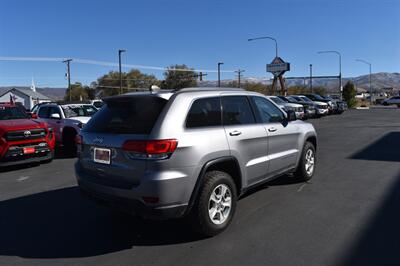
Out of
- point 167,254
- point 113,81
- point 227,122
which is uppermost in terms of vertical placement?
point 113,81

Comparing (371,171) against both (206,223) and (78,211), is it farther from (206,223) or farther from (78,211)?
(78,211)

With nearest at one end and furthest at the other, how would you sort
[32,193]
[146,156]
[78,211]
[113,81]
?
[146,156] → [78,211] → [32,193] → [113,81]

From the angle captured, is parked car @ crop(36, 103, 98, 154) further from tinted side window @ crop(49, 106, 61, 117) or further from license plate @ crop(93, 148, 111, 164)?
license plate @ crop(93, 148, 111, 164)

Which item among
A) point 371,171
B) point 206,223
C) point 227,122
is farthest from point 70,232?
point 371,171

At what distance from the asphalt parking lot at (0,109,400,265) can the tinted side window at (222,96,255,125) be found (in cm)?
135

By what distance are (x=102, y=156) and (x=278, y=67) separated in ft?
143

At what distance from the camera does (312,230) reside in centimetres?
465

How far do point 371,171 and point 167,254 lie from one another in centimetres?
561

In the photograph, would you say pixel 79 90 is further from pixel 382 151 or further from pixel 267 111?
pixel 267 111

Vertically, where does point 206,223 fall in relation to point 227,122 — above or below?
below

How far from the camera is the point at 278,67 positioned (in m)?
45.8

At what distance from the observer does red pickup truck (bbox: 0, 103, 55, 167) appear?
8859mm

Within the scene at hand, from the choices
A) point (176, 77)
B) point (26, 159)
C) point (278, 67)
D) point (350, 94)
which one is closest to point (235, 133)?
point (26, 159)

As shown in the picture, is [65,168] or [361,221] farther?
[65,168]
